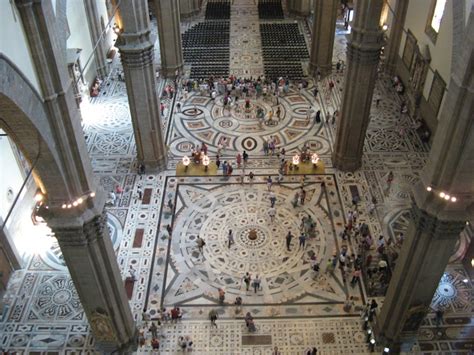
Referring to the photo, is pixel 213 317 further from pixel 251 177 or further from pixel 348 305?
pixel 251 177

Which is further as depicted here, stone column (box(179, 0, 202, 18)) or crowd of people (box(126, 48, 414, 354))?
stone column (box(179, 0, 202, 18))

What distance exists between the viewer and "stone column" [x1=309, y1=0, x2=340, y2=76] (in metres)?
27.8

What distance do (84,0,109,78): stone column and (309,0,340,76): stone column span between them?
12272mm

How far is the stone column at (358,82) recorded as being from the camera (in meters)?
19.0

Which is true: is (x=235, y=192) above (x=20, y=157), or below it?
below

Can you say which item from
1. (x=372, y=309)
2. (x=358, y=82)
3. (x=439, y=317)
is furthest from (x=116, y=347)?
(x=358, y=82)

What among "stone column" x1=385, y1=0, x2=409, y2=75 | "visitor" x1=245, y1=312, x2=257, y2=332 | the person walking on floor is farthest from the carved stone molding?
"stone column" x1=385, y1=0, x2=409, y2=75

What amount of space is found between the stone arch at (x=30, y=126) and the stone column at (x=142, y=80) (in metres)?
9.07

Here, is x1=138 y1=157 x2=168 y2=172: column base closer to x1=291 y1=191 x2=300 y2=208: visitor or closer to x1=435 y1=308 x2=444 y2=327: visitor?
x1=291 y1=191 x2=300 y2=208: visitor

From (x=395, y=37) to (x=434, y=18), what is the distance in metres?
4.43


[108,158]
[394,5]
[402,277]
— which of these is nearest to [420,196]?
[402,277]

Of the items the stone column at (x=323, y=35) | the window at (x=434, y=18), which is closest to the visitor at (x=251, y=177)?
the stone column at (x=323, y=35)

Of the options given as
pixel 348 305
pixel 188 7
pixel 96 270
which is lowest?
pixel 348 305

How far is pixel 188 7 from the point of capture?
36781mm
